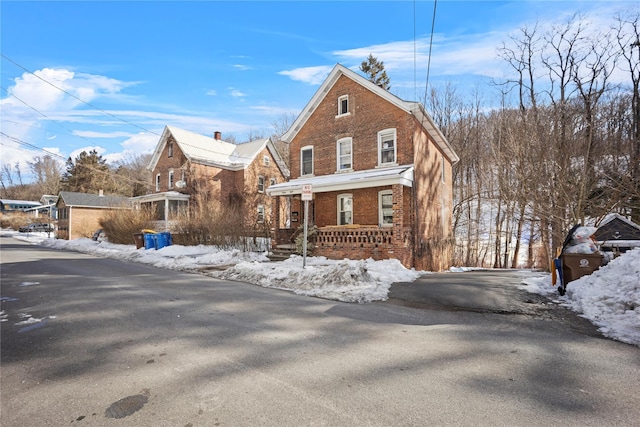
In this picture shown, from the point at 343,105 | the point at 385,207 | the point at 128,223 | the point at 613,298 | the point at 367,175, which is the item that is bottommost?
the point at 613,298

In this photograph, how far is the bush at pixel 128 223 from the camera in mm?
23406

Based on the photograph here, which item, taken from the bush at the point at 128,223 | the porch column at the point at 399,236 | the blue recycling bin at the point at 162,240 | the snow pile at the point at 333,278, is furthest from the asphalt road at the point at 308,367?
the bush at the point at 128,223

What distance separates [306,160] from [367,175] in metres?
5.60

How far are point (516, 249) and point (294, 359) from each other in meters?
29.1

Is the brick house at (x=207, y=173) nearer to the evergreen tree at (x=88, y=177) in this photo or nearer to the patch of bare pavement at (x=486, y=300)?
the patch of bare pavement at (x=486, y=300)

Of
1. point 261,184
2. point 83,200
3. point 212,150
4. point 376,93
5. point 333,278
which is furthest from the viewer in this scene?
point 83,200

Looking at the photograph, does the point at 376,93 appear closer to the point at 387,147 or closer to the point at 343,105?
the point at 343,105

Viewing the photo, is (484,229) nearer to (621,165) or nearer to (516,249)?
(516,249)

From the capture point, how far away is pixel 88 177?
5256 centimetres

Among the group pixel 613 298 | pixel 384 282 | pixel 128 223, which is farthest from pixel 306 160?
pixel 613 298

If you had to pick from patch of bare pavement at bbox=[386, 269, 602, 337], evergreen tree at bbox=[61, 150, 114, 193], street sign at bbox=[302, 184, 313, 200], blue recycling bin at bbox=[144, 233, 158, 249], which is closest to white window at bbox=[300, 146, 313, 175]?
street sign at bbox=[302, 184, 313, 200]

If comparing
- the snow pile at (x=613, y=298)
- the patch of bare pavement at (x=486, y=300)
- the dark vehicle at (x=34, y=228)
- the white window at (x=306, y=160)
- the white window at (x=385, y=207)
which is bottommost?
the patch of bare pavement at (x=486, y=300)

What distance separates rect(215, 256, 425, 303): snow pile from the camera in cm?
798

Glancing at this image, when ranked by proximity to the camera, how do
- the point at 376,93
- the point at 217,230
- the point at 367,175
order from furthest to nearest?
the point at 217,230 < the point at 376,93 < the point at 367,175
